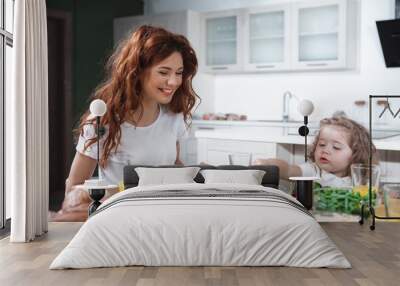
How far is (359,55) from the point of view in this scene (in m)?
7.72

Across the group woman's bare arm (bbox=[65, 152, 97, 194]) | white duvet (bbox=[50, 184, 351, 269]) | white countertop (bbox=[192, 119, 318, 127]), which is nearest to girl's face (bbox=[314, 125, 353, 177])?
white countertop (bbox=[192, 119, 318, 127])

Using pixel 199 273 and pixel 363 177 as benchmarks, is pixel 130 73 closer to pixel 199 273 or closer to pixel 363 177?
pixel 363 177

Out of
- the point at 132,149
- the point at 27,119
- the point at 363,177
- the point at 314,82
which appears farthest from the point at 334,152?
the point at 27,119

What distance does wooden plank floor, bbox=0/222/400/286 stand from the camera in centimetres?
386

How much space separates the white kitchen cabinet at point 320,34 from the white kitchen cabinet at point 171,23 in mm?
1281

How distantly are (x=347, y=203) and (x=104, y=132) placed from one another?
7.78 ft

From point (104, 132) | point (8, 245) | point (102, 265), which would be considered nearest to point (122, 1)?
point (104, 132)

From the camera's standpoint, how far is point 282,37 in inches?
317

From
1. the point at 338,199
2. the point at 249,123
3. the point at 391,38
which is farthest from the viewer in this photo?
the point at 249,123

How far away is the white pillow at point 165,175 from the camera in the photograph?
5.77 meters

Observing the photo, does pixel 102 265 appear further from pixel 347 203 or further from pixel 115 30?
pixel 115 30

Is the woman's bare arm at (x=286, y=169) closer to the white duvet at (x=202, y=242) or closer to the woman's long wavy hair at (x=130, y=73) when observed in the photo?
the woman's long wavy hair at (x=130, y=73)

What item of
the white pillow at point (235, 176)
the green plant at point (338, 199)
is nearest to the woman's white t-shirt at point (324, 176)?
the green plant at point (338, 199)

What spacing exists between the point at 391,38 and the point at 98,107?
3437 millimetres
